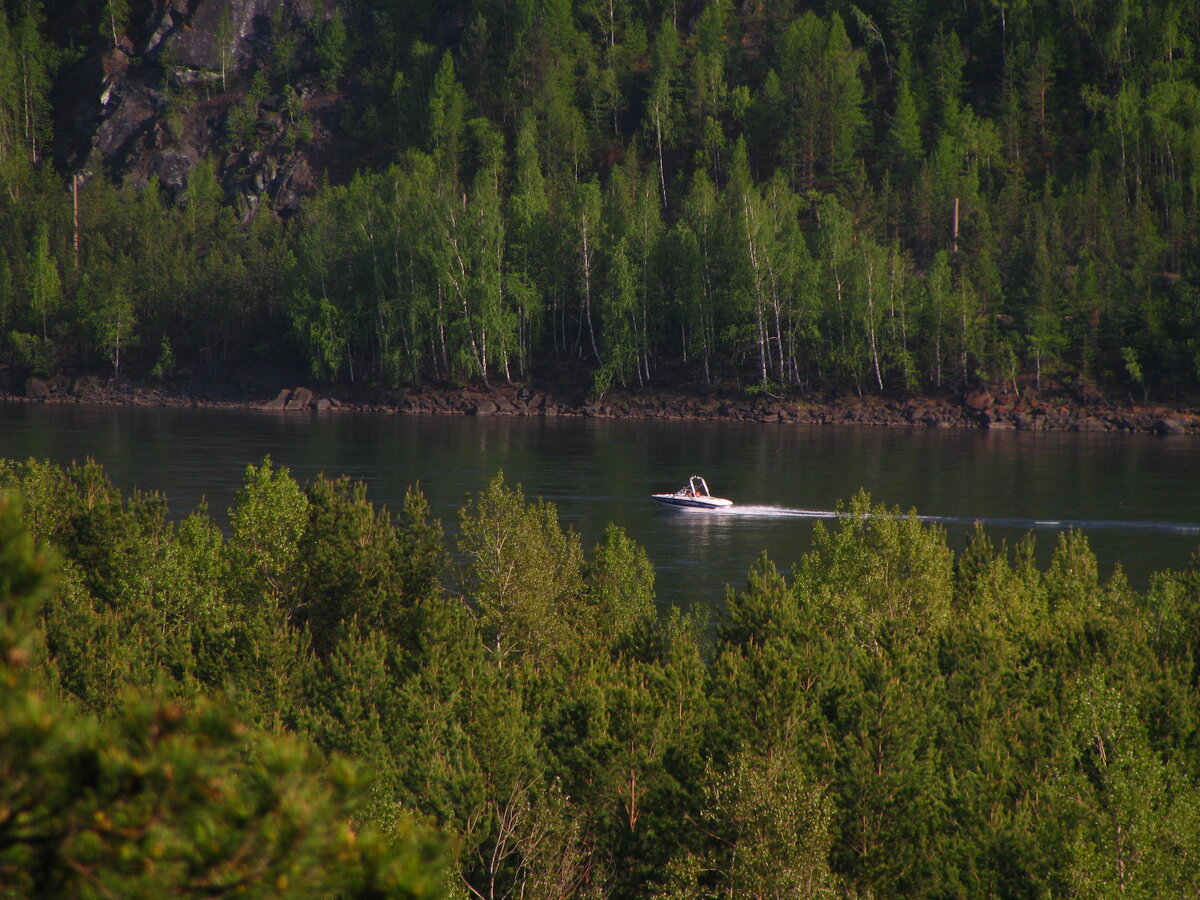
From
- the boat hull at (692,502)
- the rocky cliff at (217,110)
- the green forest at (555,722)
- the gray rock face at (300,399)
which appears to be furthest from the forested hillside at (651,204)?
the green forest at (555,722)

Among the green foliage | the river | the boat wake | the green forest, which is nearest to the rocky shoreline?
the river

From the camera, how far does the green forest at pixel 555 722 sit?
240 inches

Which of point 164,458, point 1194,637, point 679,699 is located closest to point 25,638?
point 679,699

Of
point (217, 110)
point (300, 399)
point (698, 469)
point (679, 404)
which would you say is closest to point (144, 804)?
point (698, 469)

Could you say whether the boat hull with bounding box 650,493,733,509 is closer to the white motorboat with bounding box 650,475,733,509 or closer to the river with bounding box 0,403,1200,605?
the white motorboat with bounding box 650,475,733,509

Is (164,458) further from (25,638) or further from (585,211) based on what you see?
(25,638)

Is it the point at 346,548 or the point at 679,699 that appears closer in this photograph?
the point at 679,699

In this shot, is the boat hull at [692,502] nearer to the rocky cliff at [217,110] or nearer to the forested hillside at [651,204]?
the forested hillside at [651,204]

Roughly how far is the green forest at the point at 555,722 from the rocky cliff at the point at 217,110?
138943mm

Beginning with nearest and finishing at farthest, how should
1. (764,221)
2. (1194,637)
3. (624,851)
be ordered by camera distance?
(624,851) → (1194,637) → (764,221)

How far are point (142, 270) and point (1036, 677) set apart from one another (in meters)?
143

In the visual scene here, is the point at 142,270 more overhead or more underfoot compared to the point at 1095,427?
more overhead

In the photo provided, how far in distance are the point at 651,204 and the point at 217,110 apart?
8723 centimetres

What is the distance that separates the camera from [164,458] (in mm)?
86438
